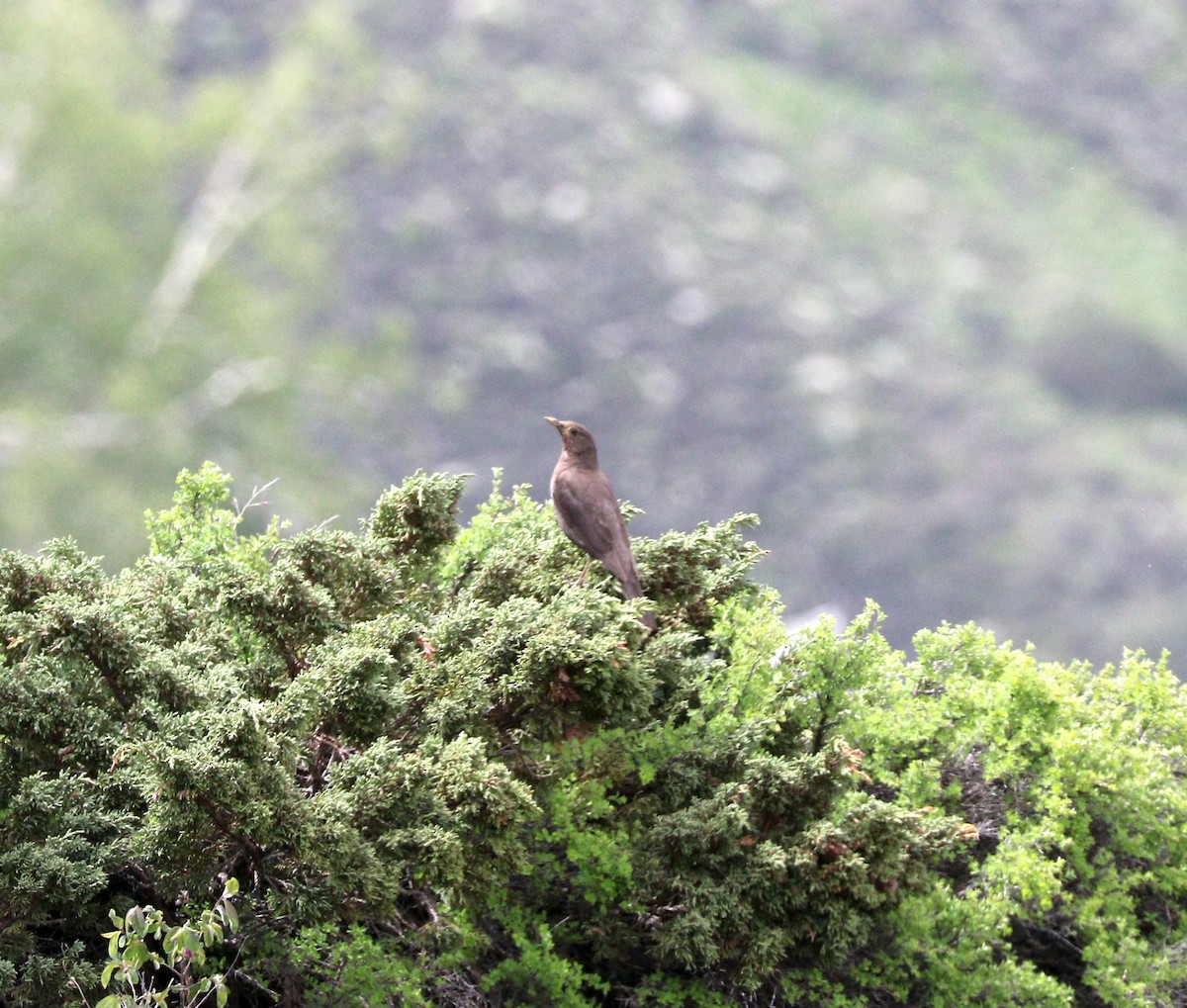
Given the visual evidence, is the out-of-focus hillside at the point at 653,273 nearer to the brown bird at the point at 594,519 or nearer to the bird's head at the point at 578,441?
the bird's head at the point at 578,441

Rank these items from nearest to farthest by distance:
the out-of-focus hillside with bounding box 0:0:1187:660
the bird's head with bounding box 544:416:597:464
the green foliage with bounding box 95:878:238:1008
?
the green foliage with bounding box 95:878:238:1008 → the bird's head with bounding box 544:416:597:464 → the out-of-focus hillside with bounding box 0:0:1187:660

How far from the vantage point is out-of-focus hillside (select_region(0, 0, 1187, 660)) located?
103ft

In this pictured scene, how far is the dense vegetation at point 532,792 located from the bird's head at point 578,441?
39cm

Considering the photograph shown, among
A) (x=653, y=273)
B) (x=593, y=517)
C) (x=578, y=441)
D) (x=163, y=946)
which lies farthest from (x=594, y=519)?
(x=653, y=273)

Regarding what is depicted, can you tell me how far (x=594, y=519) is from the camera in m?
6.00

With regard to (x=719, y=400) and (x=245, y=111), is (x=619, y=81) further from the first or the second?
(x=245, y=111)

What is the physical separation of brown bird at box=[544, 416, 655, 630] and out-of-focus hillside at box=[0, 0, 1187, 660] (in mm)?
22974

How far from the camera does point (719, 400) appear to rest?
130 feet

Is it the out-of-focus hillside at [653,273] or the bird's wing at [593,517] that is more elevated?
the out-of-focus hillside at [653,273]

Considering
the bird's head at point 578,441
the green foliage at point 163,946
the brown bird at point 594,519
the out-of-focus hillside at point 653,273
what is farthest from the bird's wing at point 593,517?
the out-of-focus hillside at point 653,273

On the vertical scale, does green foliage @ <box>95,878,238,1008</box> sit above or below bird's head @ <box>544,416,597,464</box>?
below

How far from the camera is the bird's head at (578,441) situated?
6770mm

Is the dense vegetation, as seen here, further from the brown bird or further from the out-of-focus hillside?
the out-of-focus hillside

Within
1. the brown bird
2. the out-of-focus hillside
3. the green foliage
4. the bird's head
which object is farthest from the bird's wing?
the out-of-focus hillside
